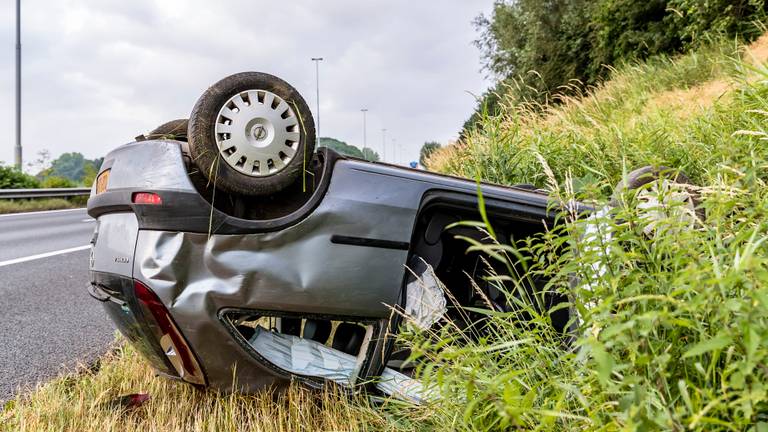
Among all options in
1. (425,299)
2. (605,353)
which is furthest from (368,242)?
(605,353)

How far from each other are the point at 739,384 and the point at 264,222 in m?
1.61

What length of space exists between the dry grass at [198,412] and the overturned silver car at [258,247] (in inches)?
3.9

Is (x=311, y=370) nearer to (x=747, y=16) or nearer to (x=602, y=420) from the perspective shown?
(x=602, y=420)

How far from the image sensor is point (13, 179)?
19484 millimetres

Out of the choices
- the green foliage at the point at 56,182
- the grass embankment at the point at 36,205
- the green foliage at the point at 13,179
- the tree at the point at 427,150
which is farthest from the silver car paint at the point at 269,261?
the green foliage at the point at 56,182

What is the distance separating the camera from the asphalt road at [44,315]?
11.9 ft

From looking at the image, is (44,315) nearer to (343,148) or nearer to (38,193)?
(343,148)

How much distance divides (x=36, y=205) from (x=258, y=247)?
1689 cm

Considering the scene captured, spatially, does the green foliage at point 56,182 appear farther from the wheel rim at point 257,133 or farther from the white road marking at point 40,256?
the wheel rim at point 257,133

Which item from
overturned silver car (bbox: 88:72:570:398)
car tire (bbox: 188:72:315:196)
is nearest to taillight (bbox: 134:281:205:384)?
overturned silver car (bbox: 88:72:570:398)

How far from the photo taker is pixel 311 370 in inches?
94.0

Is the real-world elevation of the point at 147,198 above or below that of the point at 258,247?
above

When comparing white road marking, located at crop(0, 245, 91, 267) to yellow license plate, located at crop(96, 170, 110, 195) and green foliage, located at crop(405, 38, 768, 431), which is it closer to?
yellow license plate, located at crop(96, 170, 110, 195)

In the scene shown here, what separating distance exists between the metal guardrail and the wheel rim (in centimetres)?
1648
